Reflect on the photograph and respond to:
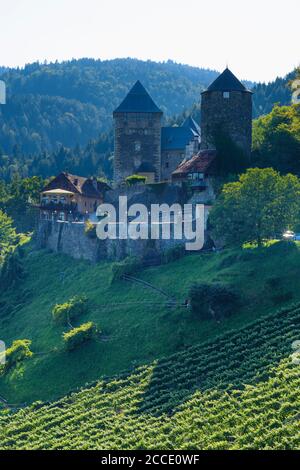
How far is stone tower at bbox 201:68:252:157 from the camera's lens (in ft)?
204

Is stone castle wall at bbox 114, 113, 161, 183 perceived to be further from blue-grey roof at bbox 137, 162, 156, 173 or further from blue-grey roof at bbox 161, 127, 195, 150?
blue-grey roof at bbox 161, 127, 195, 150

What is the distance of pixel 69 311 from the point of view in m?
52.7

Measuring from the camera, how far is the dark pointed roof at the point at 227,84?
62719mm

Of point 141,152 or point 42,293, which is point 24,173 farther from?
point 42,293

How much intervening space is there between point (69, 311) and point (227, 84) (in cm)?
2019

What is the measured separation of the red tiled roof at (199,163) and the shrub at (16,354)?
56.5 ft

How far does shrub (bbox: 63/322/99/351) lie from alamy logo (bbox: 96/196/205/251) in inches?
367

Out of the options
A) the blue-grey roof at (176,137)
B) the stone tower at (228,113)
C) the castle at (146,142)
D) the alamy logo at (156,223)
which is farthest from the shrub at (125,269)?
the blue-grey roof at (176,137)

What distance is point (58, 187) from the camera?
245 feet

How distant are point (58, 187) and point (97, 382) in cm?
3386

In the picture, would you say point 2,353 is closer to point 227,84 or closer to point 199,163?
point 199,163

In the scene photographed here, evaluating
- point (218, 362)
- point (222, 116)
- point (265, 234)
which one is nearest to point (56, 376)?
point (218, 362)

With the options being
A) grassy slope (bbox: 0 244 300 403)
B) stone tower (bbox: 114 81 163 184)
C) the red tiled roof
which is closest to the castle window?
stone tower (bbox: 114 81 163 184)

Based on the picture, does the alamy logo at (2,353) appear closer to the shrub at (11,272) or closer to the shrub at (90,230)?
the shrub at (90,230)
